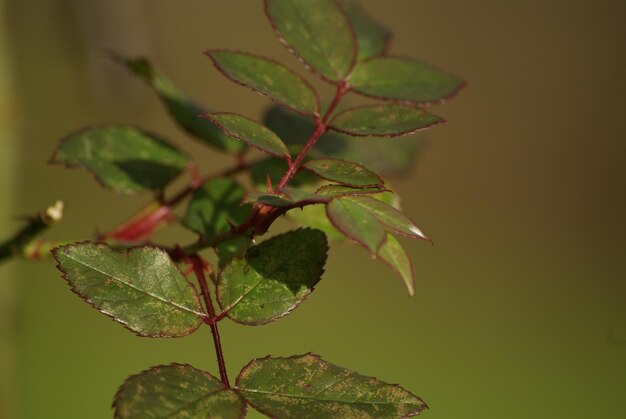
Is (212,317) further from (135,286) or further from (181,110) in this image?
(181,110)

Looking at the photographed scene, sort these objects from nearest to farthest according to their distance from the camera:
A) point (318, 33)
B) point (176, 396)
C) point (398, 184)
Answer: point (176, 396) → point (318, 33) → point (398, 184)

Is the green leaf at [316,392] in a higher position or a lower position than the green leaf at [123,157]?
higher

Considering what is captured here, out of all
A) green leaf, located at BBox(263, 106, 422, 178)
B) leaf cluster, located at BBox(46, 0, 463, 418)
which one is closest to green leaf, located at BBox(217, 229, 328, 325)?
leaf cluster, located at BBox(46, 0, 463, 418)

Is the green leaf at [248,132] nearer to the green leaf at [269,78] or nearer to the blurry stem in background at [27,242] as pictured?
the green leaf at [269,78]

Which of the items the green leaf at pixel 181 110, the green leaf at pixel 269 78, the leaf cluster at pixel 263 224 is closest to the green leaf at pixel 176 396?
the leaf cluster at pixel 263 224

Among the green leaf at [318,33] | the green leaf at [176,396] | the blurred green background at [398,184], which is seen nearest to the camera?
the green leaf at [176,396]

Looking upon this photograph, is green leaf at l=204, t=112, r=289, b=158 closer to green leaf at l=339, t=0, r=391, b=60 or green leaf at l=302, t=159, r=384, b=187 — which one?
green leaf at l=302, t=159, r=384, b=187

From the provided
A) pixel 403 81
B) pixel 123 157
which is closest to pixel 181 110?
pixel 123 157
